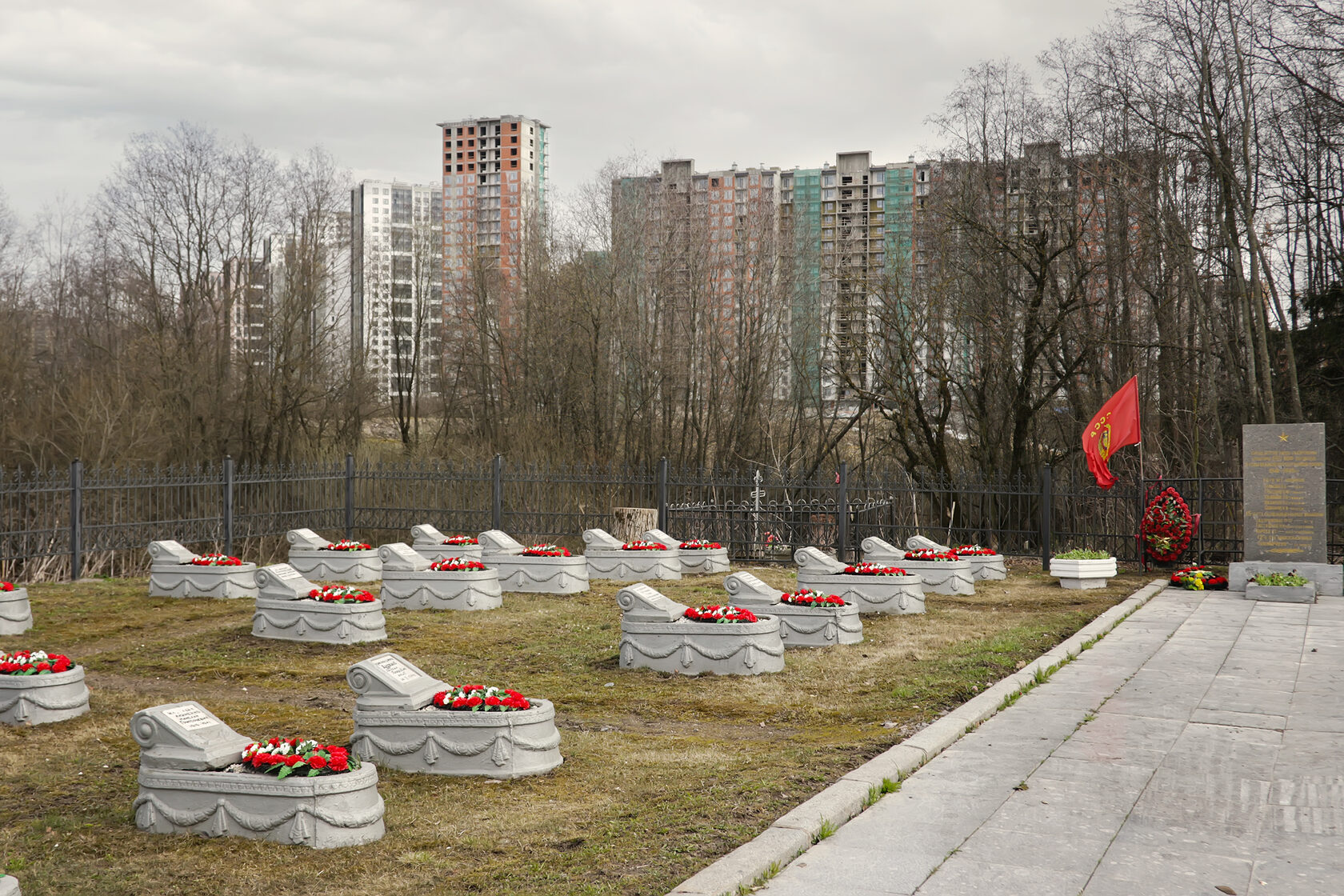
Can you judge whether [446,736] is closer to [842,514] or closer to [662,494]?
[842,514]

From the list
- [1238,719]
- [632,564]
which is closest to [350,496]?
[632,564]

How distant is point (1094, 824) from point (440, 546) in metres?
12.9

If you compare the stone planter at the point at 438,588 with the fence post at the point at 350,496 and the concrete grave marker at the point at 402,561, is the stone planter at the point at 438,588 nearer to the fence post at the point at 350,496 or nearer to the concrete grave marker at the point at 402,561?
the concrete grave marker at the point at 402,561

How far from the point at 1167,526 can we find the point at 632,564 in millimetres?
9185

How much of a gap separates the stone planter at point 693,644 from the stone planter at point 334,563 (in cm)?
749

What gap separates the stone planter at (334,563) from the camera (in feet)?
52.5

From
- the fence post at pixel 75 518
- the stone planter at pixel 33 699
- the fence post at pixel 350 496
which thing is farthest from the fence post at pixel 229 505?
the stone planter at pixel 33 699

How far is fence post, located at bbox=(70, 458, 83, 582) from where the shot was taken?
15.7 m

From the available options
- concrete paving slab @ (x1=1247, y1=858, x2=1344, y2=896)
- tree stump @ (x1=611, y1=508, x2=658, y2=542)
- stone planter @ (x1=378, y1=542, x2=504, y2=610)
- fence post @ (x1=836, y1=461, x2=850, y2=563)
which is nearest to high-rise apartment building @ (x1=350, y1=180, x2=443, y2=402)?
tree stump @ (x1=611, y1=508, x2=658, y2=542)

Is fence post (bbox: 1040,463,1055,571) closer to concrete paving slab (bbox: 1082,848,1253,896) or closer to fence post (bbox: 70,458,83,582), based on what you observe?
concrete paving slab (bbox: 1082,848,1253,896)

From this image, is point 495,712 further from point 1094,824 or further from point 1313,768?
point 1313,768

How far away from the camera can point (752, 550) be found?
782 inches

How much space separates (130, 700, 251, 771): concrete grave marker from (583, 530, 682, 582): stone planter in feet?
36.2

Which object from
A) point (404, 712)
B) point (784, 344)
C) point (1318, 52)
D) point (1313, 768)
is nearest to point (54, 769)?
point (404, 712)
